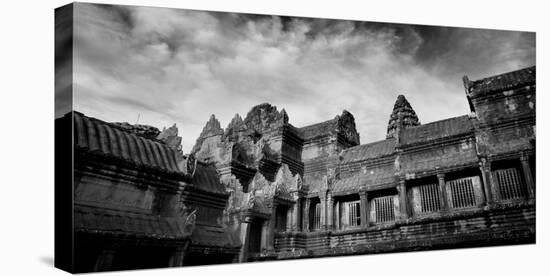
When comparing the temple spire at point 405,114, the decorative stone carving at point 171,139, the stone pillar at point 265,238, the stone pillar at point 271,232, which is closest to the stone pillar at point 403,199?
the stone pillar at point 271,232

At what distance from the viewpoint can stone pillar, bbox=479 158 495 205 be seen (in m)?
12.1

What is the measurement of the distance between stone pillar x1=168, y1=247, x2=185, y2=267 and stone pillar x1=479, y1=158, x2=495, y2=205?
27.2 feet

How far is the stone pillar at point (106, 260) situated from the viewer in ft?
29.9

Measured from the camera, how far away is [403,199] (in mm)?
13570

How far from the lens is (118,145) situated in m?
11.1

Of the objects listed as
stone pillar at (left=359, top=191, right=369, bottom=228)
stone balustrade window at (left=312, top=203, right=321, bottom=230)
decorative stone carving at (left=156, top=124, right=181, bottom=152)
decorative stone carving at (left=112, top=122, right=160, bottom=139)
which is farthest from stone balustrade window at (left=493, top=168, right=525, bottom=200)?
decorative stone carving at (left=112, top=122, right=160, bottom=139)

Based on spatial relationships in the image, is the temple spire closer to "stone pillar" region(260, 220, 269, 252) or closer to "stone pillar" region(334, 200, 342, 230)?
"stone pillar" region(334, 200, 342, 230)

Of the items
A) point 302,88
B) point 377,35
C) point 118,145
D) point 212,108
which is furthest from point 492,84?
point 118,145

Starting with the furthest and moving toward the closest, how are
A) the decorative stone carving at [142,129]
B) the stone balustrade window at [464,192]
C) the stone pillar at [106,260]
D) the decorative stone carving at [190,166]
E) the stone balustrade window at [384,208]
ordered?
the stone balustrade window at [384,208]
the stone balustrade window at [464,192]
the decorative stone carving at [190,166]
the decorative stone carving at [142,129]
the stone pillar at [106,260]

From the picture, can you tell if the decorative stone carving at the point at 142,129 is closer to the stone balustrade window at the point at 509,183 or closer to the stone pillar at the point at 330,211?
the stone pillar at the point at 330,211

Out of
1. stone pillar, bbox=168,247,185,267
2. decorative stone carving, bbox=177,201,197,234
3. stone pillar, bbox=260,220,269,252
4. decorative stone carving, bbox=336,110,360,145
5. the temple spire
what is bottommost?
stone pillar, bbox=168,247,185,267

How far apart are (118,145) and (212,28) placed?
376 centimetres

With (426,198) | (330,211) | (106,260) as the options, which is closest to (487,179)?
(426,198)

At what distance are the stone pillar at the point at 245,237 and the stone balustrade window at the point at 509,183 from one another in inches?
282
